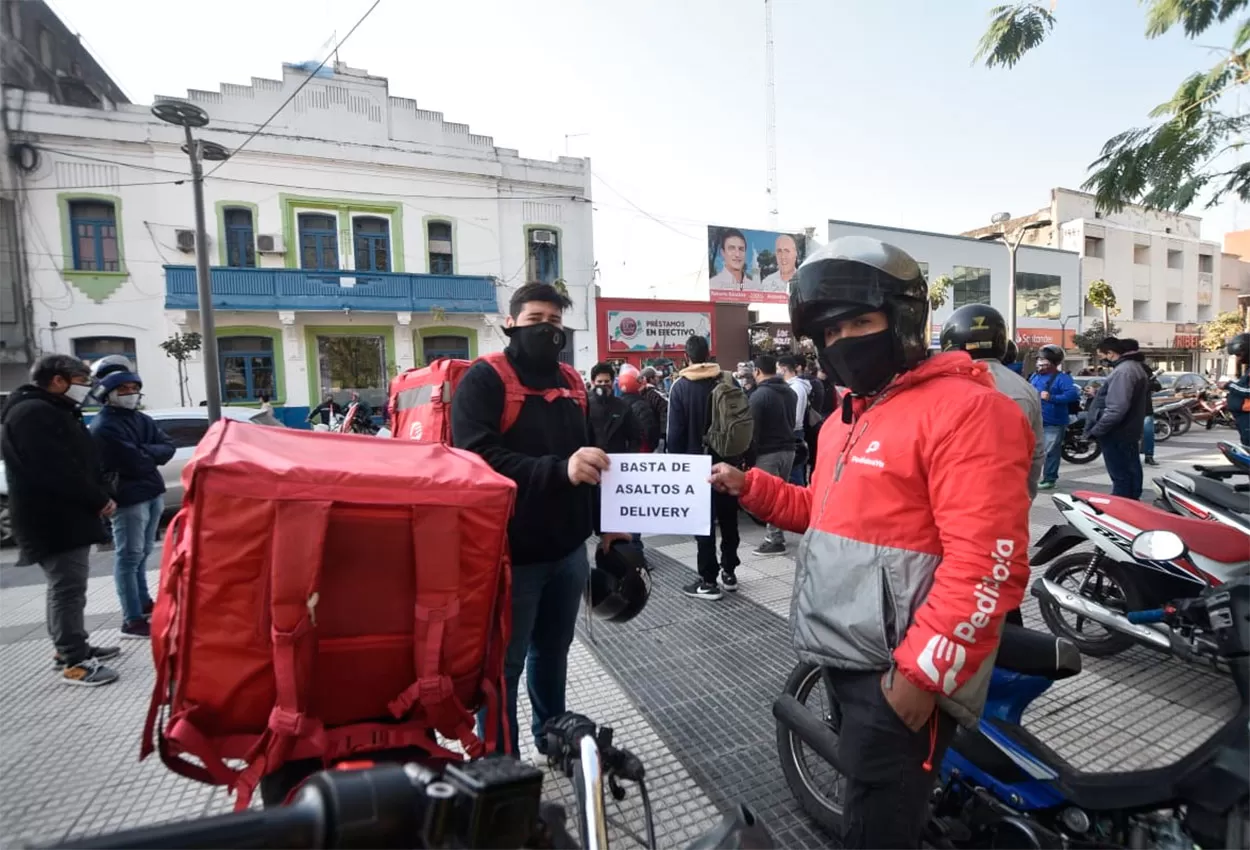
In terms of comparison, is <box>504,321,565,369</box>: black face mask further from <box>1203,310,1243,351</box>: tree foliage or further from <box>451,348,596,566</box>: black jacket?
<box>1203,310,1243,351</box>: tree foliage

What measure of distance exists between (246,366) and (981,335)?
19.5 metres

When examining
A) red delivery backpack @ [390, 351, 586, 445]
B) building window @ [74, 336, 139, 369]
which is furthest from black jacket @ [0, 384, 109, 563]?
building window @ [74, 336, 139, 369]

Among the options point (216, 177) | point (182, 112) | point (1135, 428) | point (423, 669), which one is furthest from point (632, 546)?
point (216, 177)

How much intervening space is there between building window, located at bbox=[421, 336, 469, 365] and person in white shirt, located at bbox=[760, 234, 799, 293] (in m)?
13.9

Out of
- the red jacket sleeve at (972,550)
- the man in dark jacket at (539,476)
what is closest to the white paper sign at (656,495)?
the man in dark jacket at (539,476)

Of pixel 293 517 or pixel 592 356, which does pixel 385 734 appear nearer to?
pixel 293 517

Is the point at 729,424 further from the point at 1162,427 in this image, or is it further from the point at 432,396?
the point at 1162,427

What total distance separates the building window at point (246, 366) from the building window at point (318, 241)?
272 centimetres

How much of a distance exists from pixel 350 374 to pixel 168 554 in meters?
19.1

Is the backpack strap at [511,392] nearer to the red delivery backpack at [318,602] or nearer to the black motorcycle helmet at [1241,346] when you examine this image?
the red delivery backpack at [318,602]

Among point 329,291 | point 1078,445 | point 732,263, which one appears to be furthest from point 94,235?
point 1078,445

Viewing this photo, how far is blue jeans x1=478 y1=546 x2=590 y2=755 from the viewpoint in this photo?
2.28 m

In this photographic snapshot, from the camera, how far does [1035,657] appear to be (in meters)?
1.83

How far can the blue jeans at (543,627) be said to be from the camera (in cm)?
228
